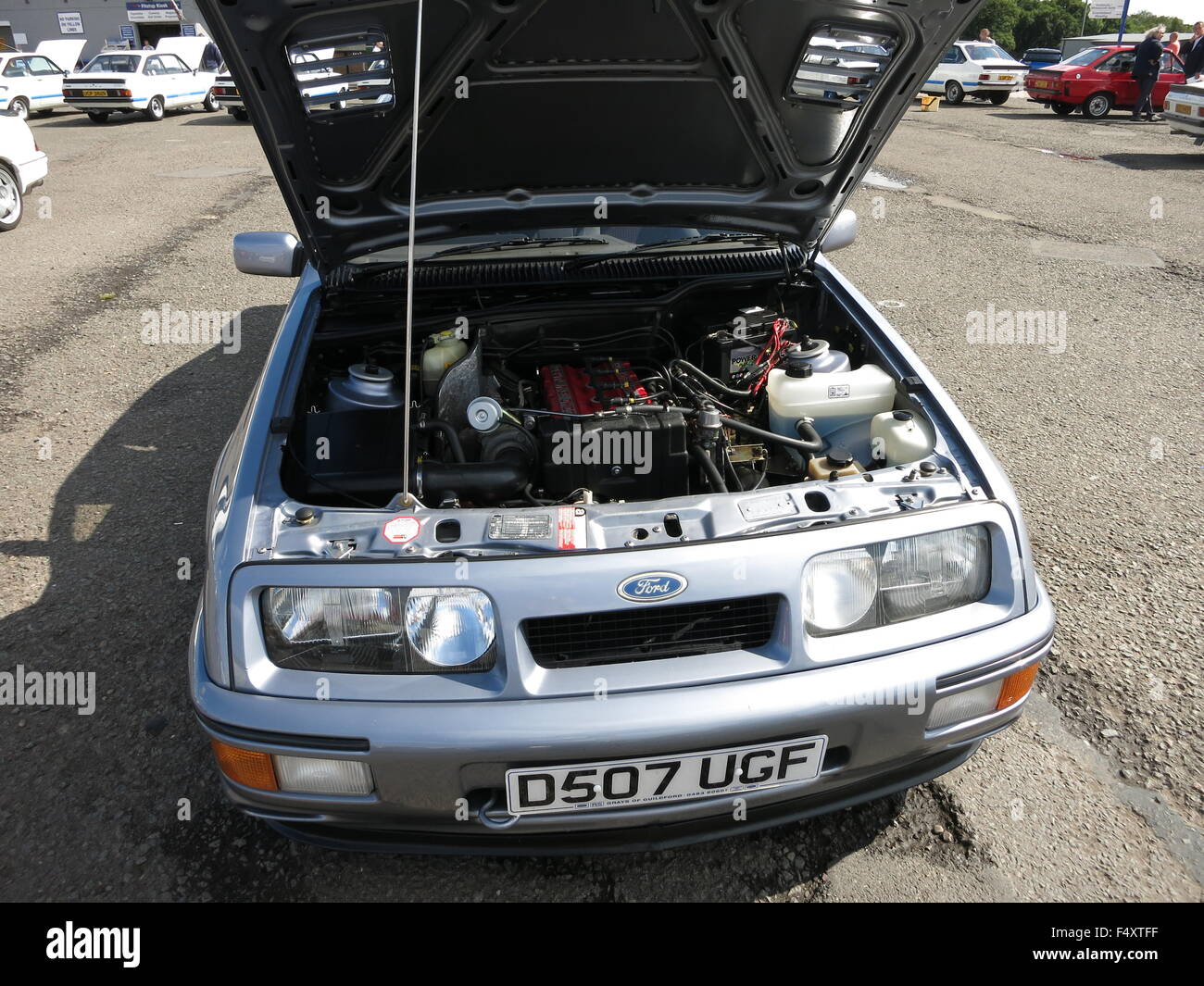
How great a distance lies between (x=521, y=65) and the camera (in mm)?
2127

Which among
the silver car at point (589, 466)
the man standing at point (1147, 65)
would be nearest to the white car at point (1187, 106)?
the man standing at point (1147, 65)

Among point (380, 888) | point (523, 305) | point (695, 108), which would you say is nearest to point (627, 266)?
point (523, 305)

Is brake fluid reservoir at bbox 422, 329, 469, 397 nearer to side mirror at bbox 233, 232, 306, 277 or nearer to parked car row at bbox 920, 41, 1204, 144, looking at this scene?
side mirror at bbox 233, 232, 306, 277

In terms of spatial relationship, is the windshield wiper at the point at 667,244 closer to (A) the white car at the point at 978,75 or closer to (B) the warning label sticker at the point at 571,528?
(B) the warning label sticker at the point at 571,528

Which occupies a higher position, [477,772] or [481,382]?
[481,382]

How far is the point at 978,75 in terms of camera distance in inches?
691

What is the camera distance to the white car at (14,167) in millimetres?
7137

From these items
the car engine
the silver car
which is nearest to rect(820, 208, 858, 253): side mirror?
the silver car

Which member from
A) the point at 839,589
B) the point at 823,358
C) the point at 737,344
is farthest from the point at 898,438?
the point at 737,344

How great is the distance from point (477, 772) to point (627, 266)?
1.89 m

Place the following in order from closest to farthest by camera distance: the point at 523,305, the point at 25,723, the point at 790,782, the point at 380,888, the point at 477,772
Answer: the point at 477,772 < the point at 790,782 < the point at 380,888 < the point at 25,723 < the point at 523,305

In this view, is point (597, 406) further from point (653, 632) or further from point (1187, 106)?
point (1187, 106)

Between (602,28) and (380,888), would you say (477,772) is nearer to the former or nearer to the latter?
(380,888)

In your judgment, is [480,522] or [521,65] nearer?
[480,522]
